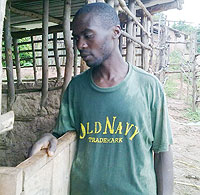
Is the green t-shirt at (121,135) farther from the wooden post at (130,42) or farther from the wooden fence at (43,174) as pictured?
the wooden post at (130,42)

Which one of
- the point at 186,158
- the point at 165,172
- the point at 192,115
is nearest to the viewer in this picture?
the point at 165,172

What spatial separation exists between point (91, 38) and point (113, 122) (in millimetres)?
433

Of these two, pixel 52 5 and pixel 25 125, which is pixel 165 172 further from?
pixel 52 5

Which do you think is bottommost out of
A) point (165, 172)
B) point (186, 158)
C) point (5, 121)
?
point (186, 158)

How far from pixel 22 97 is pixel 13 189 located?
261 centimetres

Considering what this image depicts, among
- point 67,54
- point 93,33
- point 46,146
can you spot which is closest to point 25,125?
point 67,54

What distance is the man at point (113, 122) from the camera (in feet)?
4.46

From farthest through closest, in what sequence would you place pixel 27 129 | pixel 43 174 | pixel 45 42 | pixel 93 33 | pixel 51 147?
pixel 27 129 → pixel 45 42 → pixel 93 33 → pixel 51 147 → pixel 43 174

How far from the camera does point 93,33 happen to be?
4.44ft

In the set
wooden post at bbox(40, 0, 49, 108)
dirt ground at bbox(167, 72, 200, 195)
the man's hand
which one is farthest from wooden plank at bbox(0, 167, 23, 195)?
dirt ground at bbox(167, 72, 200, 195)

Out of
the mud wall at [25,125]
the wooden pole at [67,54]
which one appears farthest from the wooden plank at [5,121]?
the mud wall at [25,125]

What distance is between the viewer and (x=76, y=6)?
4.06 meters

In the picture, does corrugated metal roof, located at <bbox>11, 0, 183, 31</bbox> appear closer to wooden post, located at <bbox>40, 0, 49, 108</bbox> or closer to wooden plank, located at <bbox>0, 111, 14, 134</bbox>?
wooden post, located at <bbox>40, 0, 49, 108</bbox>

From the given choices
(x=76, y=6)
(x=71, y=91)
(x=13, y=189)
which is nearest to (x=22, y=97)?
(x=76, y=6)
